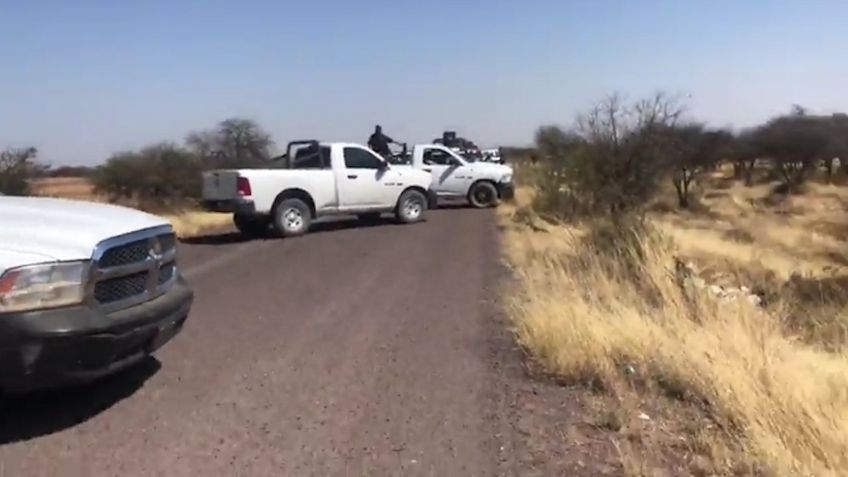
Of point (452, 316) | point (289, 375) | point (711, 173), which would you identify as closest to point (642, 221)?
point (452, 316)

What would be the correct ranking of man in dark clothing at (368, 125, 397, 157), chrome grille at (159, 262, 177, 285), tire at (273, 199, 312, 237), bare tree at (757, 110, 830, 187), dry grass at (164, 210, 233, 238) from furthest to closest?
bare tree at (757, 110, 830, 187) → man in dark clothing at (368, 125, 397, 157) → dry grass at (164, 210, 233, 238) → tire at (273, 199, 312, 237) → chrome grille at (159, 262, 177, 285)

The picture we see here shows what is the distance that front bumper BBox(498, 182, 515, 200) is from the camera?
90.4 feet

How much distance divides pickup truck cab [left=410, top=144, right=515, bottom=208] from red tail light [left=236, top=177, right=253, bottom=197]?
31.2 feet

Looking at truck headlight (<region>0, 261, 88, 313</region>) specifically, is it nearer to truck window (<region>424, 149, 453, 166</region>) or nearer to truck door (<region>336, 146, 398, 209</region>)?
truck door (<region>336, 146, 398, 209</region>)

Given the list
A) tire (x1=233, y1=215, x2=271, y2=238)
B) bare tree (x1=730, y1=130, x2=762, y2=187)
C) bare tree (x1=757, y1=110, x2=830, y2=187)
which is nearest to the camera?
tire (x1=233, y1=215, x2=271, y2=238)

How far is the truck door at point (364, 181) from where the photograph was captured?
18.6 meters

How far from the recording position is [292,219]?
57.7 feet

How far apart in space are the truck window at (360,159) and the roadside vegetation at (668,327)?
3.51m

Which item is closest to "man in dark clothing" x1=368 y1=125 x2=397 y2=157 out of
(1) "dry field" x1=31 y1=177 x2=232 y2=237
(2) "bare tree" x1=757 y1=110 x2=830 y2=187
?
(1) "dry field" x1=31 y1=177 x2=232 y2=237

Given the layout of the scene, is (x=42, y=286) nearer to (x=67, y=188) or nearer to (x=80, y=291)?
(x=80, y=291)

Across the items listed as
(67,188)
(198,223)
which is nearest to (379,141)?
(198,223)

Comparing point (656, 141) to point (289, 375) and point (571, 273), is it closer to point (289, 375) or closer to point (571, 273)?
point (571, 273)

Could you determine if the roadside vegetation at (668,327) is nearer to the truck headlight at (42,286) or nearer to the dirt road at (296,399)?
the dirt road at (296,399)

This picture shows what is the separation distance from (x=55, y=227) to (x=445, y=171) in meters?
21.8
